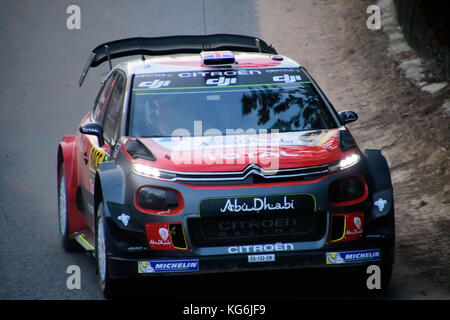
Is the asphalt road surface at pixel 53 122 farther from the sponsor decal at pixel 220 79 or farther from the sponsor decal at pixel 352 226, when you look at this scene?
the sponsor decal at pixel 220 79

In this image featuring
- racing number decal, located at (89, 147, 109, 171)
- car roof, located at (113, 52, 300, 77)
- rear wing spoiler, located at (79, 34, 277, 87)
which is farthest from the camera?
rear wing spoiler, located at (79, 34, 277, 87)

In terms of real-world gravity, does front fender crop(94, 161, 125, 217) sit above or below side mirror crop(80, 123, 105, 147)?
below

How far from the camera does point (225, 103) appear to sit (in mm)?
7945

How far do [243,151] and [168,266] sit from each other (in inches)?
41.2

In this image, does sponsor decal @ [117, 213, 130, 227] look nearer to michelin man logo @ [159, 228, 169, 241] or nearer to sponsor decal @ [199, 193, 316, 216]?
michelin man logo @ [159, 228, 169, 241]

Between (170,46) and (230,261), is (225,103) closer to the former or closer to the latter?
(230,261)

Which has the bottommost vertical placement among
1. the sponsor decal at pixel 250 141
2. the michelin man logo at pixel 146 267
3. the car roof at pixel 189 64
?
the michelin man logo at pixel 146 267

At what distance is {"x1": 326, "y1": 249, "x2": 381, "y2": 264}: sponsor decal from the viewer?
22.4 feet

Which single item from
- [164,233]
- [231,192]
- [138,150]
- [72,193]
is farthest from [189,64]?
[164,233]

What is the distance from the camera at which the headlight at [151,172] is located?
6855mm

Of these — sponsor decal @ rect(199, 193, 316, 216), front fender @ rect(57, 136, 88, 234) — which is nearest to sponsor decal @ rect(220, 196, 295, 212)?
sponsor decal @ rect(199, 193, 316, 216)

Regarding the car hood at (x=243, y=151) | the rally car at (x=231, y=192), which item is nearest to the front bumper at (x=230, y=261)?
the rally car at (x=231, y=192)

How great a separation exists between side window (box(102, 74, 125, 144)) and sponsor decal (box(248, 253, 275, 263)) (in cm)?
174

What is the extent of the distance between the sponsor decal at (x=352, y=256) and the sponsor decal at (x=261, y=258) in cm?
41
